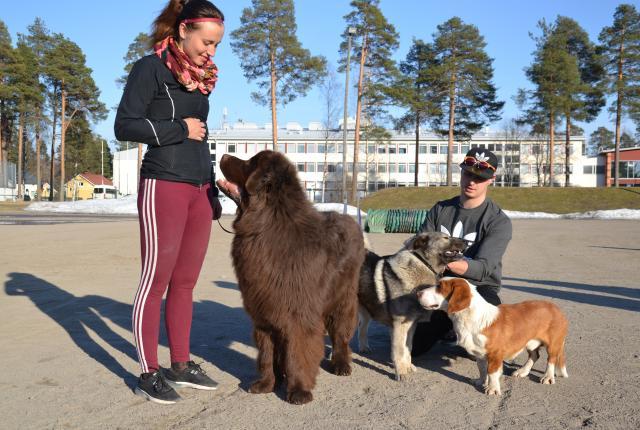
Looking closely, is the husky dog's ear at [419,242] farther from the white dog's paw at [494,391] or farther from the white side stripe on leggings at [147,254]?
the white side stripe on leggings at [147,254]

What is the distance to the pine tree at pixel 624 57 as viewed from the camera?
140 ft

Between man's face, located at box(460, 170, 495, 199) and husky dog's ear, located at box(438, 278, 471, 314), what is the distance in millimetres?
1301

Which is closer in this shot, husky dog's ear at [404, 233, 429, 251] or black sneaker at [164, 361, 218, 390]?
black sneaker at [164, 361, 218, 390]

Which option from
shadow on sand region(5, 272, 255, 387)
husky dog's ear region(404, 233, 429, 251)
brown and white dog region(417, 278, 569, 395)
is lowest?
shadow on sand region(5, 272, 255, 387)

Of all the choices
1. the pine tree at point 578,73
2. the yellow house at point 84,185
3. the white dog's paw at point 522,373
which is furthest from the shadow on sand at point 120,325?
the yellow house at point 84,185

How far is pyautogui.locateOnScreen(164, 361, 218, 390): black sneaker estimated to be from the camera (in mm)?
3885

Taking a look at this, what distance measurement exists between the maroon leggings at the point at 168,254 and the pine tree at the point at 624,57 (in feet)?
155

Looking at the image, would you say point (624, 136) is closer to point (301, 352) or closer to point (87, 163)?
point (87, 163)

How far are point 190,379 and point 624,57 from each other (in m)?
48.5

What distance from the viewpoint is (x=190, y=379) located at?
12.8 feet

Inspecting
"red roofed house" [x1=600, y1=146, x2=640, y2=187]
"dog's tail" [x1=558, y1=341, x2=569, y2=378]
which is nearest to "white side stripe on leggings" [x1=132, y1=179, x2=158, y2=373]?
"dog's tail" [x1=558, y1=341, x2=569, y2=378]

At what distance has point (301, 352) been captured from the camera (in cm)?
364

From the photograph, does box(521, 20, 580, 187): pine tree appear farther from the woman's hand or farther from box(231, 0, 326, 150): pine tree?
the woman's hand

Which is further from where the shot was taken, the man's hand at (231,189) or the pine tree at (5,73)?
the pine tree at (5,73)
